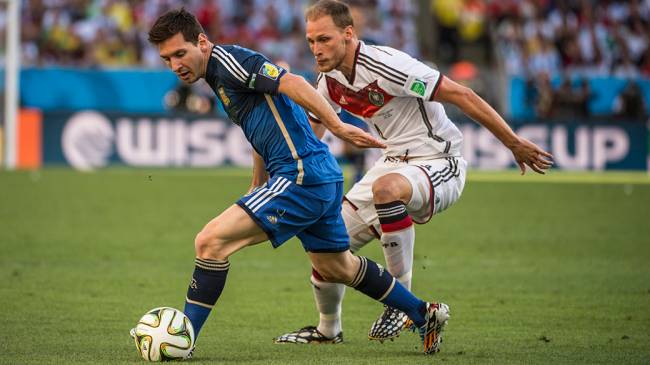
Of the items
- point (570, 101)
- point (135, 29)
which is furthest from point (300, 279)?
point (135, 29)

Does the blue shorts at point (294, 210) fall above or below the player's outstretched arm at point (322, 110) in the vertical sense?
below

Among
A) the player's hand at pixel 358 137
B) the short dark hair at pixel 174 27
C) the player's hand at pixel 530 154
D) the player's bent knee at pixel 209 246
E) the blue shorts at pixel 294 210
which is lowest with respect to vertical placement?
the player's bent knee at pixel 209 246

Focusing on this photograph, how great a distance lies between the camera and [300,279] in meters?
10.6

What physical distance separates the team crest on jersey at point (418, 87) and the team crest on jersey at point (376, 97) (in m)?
0.36

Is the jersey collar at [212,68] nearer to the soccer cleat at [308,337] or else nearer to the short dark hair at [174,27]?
the short dark hair at [174,27]

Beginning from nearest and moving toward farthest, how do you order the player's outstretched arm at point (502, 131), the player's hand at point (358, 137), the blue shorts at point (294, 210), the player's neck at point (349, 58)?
the player's hand at point (358, 137) < the blue shorts at point (294, 210) < the player's outstretched arm at point (502, 131) < the player's neck at point (349, 58)

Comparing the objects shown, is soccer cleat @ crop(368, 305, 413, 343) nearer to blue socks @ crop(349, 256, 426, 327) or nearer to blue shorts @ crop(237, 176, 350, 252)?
blue socks @ crop(349, 256, 426, 327)

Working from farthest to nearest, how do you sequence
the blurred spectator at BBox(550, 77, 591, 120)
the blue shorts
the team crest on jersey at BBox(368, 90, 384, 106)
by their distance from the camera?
the blurred spectator at BBox(550, 77, 591, 120) → the team crest on jersey at BBox(368, 90, 384, 106) → the blue shorts

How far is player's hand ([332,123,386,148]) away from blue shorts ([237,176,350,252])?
0.48 metres

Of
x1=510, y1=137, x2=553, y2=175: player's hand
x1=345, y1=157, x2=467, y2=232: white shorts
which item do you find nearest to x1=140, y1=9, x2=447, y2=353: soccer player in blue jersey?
x1=345, y1=157, x2=467, y2=232: white shorts

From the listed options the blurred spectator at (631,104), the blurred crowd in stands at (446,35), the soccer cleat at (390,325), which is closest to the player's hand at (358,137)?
the soccer cleat at (390,325)

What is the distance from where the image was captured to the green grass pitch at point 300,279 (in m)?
7.07

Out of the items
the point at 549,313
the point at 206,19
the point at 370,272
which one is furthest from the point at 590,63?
the point at 370,272

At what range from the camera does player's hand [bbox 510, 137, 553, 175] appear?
22.8 ft
